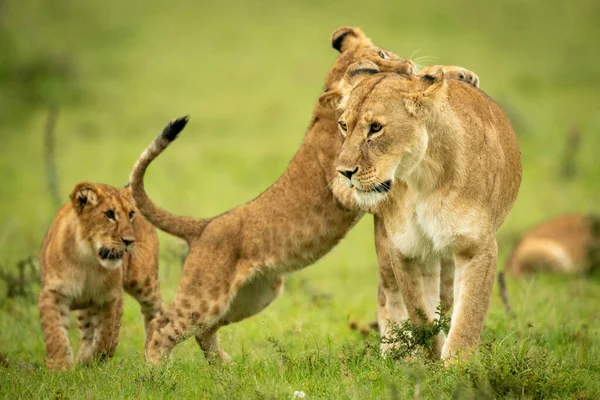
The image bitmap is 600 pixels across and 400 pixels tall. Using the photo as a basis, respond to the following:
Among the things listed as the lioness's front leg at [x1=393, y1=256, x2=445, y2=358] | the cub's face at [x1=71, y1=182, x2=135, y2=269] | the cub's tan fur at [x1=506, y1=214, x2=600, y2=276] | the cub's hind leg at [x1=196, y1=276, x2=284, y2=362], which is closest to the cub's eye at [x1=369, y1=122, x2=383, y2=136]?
the lioness's front leg at [x1=393, y1=256, x2=445, y2=358]

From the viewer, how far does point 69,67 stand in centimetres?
1656

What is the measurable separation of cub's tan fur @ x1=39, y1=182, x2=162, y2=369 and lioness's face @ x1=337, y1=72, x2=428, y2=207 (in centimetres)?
181

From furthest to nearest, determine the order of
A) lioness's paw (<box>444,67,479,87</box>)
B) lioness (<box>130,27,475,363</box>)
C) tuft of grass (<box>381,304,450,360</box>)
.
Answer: lioness (<box>130,27,475,363</box>) → lioness's paw (<box>444,67,479,87</box>) → tuft of grass (<box>381,304,450,360</box>)

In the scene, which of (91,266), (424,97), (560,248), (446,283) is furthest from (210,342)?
(560,248)

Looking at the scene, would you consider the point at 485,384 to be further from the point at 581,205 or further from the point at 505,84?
the point at 505,84

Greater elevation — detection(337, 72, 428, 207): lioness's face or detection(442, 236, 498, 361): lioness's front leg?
detection(337, 72, 428, 207): lioness's face

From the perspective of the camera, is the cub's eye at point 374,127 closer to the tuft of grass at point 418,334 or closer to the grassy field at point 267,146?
the tuft of grass at point 418,334

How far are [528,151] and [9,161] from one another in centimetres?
735

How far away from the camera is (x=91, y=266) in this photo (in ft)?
18.8

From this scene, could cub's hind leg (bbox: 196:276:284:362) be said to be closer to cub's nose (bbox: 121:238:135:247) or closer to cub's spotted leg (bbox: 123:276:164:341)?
cub's spotted leg (bbox: 123:276:164:341)

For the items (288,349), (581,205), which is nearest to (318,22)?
(581,205)

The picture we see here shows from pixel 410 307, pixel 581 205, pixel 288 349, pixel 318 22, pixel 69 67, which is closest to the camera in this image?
pixel 410 307

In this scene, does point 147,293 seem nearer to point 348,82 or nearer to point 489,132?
point 348,82

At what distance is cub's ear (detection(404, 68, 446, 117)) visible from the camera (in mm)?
4297
